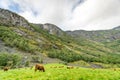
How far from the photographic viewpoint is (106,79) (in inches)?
1059

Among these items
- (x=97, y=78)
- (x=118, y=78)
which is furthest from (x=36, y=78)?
(x=118, y=78)

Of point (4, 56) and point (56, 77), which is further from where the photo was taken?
point (4, 56)

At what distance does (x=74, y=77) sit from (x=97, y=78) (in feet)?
10.5

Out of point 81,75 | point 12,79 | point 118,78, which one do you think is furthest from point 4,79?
point 118,78

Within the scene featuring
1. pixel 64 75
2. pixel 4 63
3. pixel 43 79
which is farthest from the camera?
pixel 4 63

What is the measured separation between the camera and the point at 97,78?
2702cm

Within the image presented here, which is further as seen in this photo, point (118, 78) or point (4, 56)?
point (4, 56)

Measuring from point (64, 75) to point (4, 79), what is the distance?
807 centimetres

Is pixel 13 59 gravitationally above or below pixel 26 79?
below

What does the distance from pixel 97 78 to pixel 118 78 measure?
10.6 feet

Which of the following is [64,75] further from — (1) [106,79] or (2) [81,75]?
(1) [106,79]

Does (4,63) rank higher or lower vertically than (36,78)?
lower

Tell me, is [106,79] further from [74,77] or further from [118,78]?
[74,77]

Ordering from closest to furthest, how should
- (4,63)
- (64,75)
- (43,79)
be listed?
(43,79)
(64,75)
(4,63)
